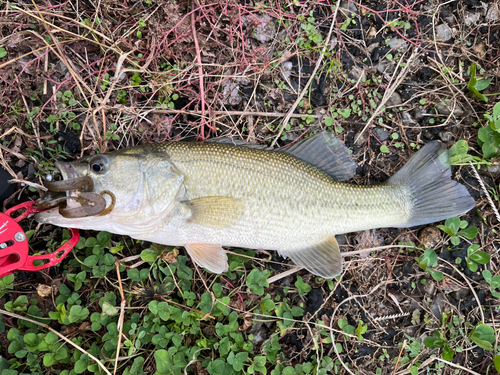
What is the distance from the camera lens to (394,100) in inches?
114

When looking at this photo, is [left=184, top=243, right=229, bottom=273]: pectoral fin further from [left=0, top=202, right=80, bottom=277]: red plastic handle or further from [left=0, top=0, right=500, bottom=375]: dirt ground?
[left=0, top=202, right=80, bottom=277]: red plastic handle

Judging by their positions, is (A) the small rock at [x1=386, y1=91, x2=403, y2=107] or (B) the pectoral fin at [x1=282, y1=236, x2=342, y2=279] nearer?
(B) the pectoral fin at [x1=282, y1=236, x2=342, y2=279]

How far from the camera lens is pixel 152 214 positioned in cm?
223

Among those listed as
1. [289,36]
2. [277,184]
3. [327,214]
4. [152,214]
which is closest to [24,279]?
[152,214]

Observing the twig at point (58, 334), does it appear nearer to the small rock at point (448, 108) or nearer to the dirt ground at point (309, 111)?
the dirt ground at point (309, 111)

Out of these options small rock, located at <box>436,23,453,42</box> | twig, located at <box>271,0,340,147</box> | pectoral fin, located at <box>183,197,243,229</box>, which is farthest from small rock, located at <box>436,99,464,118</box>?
pectoral fin, located at <box>183,197,243,229</box>

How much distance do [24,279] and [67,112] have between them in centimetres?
143

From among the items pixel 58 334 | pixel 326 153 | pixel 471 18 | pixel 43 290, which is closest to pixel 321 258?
pixel 326 153

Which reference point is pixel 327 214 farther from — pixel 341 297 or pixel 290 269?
pixel 341 297

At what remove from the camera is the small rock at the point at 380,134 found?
2844 mm

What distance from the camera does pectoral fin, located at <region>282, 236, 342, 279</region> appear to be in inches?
99.5

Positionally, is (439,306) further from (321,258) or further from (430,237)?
(321,258)

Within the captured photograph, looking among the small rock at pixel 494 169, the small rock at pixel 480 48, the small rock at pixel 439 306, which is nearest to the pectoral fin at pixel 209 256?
the small rock at pixel 439 306

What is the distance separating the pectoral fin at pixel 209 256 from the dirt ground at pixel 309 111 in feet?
0.99
